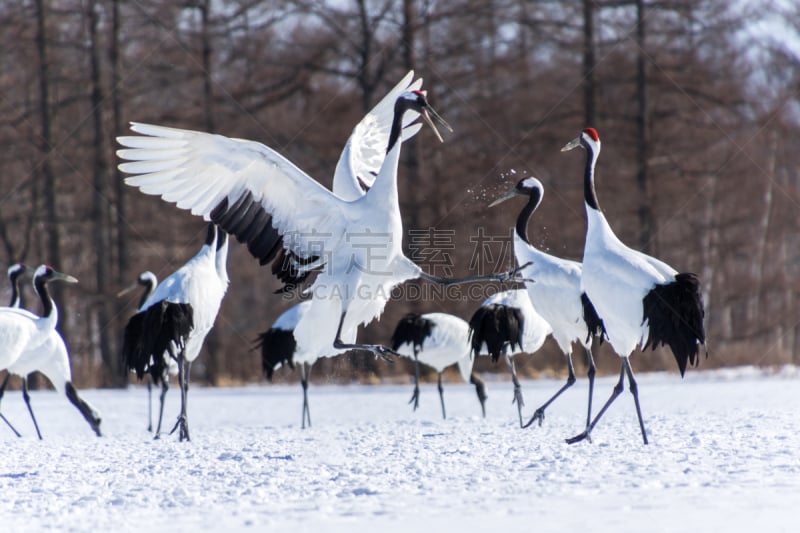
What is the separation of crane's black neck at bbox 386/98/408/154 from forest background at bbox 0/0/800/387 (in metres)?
8.95

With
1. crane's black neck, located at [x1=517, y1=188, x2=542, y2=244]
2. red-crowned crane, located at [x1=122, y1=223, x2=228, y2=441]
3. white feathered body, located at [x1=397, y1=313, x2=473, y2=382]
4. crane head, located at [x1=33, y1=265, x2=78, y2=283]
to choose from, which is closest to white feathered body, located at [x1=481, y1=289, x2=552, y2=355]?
crane's black neck, located at [x1=517, y1=188, x2=542, y2=244]

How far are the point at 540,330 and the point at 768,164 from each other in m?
18.8

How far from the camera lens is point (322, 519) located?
402cm

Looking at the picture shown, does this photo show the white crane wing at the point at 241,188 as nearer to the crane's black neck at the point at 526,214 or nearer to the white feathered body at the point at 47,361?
the crane's black neck at the point at 526,214

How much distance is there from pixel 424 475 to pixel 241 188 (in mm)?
2616

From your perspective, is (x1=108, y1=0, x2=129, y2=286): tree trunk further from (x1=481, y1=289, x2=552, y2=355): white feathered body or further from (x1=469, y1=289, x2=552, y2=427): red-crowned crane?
(x1=469, y1=289, x2=552, y2=427): red-crowned crane

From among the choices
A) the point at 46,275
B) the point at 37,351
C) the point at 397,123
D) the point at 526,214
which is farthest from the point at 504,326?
the point at 46,275

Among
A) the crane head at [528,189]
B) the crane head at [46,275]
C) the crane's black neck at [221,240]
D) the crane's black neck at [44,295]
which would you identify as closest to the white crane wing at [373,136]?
the crane head at [528,189]

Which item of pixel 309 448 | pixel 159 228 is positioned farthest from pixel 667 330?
pixel 159 228

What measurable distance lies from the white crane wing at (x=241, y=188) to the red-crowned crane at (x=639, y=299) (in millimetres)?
1783

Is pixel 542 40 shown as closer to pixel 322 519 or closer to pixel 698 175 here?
pixel 698 175

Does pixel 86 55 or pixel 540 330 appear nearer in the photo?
pixel 540 330

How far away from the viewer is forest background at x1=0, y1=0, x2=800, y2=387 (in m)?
17.2

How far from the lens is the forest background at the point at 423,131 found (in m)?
17.2
